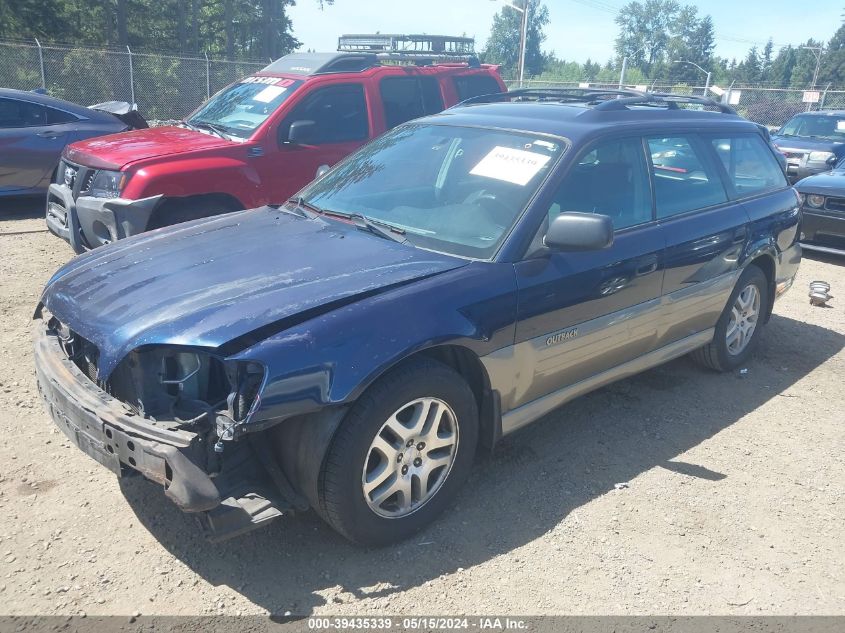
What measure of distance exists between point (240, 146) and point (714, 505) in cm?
484

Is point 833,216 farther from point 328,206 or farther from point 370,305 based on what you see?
point 370,305

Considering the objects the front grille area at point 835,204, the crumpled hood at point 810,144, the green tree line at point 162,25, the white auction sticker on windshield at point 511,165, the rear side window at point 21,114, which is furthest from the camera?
the green tree line at point 162,25

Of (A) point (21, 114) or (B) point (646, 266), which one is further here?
(A) point (21, 114)

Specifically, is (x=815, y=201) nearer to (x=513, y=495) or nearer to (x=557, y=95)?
(x=557, y=95)

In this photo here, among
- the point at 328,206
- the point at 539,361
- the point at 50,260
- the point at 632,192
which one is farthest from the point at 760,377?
the point at 50,260

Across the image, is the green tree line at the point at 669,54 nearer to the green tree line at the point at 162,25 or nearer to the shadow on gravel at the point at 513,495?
the green tree line at the point at 162,25

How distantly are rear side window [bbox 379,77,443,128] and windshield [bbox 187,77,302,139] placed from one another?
993 millimetres

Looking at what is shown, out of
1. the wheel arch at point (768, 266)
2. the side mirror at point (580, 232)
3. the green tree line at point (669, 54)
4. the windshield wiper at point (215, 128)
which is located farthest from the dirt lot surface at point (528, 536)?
the green tree line at point (669, 54)

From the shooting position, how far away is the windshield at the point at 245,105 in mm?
6625

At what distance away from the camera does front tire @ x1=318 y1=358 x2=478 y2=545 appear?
106 inches

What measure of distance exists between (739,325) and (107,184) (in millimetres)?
5128

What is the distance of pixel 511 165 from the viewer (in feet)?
11.7

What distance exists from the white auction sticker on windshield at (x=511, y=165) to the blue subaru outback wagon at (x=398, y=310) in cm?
1

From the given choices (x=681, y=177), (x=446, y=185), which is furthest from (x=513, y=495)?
(x=681, y=177)
